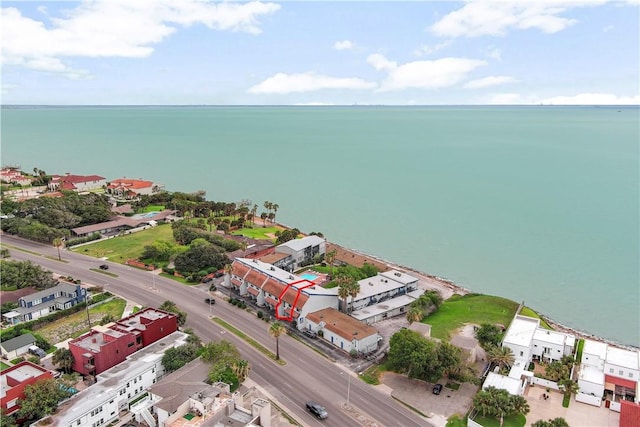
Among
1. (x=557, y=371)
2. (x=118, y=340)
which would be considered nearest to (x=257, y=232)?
(x=118, y=340)

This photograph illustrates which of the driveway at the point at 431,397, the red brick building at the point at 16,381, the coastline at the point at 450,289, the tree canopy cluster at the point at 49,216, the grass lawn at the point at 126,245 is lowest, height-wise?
the coastline at the point at 450,289

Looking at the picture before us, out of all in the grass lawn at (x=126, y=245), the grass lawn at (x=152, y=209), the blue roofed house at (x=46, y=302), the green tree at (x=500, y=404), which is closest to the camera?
the green tree at (x=500, y=404)

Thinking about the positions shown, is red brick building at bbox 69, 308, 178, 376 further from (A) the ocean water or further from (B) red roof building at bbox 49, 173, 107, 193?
(B) red roof building at bbox 49, 173, 107, 193

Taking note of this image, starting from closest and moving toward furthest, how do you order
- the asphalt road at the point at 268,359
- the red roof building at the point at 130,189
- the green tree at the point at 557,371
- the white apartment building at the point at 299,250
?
the asphalt road at the point at 268,359
the green tree at the point at 557,371
the white apartment building at the point at 299,250
the red roof building at the point at 130,189

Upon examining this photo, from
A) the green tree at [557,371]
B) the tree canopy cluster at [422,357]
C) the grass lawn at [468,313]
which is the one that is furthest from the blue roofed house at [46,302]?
the green tree at [557,371]

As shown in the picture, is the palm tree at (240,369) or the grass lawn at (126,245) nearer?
the palm tree at (240,369)

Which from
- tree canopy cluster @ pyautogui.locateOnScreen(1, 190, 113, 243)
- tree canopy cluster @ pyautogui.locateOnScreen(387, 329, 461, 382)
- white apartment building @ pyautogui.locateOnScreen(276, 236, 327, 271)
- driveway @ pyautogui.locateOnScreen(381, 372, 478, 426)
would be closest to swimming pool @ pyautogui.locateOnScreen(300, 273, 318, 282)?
white apartment building @ pyautogui.locateOnScreen(276, 236, 327, 271)

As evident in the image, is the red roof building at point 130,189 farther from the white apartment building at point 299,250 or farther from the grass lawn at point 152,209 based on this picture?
the white apartment building at point 299,250
